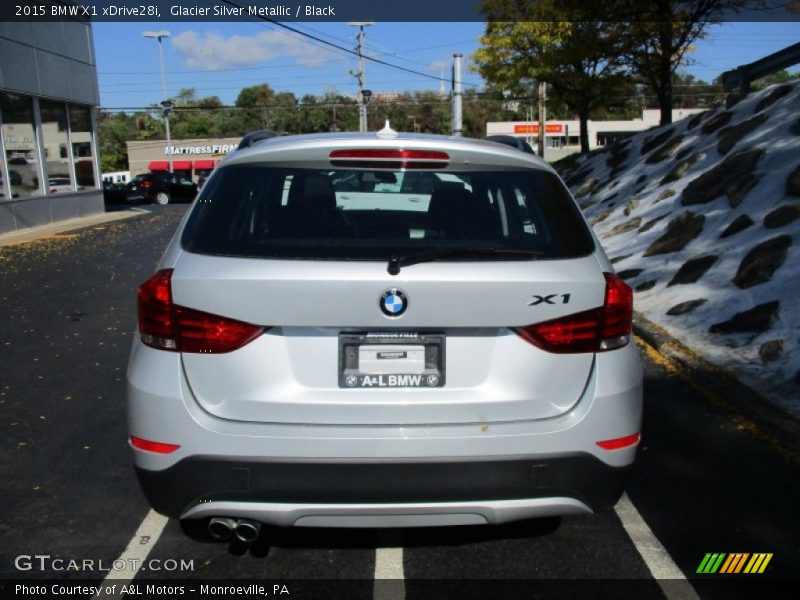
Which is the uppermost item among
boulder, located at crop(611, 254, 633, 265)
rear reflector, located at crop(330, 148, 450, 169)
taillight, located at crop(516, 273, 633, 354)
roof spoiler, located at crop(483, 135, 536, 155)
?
roof spoiler, located at crop(483, 135, 536, 155)

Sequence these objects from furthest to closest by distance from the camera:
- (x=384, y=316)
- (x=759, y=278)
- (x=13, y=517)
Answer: (x=759, y=278) → (x=13, y=517) → (x=384, y=316)

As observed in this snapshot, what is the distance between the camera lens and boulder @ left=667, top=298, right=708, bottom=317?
7.18 m

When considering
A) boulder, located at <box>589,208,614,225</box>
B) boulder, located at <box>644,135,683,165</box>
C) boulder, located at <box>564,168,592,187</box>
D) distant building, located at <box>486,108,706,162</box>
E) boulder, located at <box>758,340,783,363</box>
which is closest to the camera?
boulder, located at <box>758,340,783,363</box>

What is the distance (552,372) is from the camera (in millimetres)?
2771

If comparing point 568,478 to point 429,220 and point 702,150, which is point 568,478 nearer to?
point 429,220

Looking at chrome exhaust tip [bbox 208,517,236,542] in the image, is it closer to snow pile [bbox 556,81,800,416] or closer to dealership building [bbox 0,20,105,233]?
snow pile [bbox 556,81,800,416]

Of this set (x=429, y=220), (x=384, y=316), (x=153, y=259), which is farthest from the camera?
(x=153, y=259)

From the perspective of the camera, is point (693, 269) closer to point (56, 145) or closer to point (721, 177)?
point (721, 177)

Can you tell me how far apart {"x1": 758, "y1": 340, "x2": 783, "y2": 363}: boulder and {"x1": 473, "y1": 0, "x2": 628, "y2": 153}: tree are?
50.5 feet

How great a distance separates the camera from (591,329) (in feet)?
9.21

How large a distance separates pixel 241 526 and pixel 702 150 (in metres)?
11.2

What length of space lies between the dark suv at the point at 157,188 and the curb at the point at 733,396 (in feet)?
109

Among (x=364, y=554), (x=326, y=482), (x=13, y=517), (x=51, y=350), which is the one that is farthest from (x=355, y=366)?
(x=51, y=350)

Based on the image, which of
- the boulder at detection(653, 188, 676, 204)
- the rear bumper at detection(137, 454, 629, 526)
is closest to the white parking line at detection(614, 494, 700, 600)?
the rear bumper at detection(137, 454, 629, 526)
